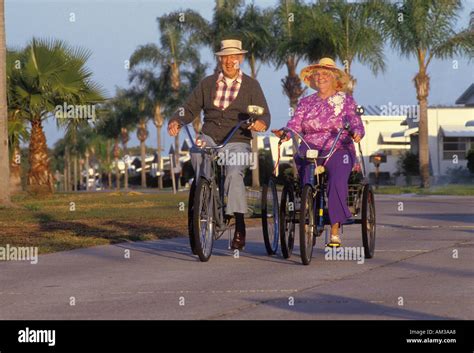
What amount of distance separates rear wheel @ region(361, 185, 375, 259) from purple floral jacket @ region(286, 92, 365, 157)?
1.72ft

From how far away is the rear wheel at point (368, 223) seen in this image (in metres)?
11.7

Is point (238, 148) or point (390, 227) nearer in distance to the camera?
point (238, 148)

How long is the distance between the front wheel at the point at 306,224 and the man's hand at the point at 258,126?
2.94 ft

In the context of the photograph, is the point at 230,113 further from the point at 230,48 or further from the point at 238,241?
the point at 238,241

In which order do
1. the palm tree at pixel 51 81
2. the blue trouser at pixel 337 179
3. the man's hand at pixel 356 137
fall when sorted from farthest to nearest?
the palm tree at pixel 51 81 < the blue trouser at pixel 337 179 < the man's hand at pixel 356 137

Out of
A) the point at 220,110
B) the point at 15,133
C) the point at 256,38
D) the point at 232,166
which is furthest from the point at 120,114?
the point at 232,166

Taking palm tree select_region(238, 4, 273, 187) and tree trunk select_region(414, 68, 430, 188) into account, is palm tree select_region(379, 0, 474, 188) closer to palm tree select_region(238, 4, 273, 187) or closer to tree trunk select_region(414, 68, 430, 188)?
tree trunk select_region(414, 68, 430, 188)

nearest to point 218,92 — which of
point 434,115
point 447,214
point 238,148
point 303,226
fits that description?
point 238,148

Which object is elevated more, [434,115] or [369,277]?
[434,115]

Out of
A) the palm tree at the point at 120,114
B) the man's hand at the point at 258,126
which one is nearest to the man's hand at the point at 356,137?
the man's hand at the point at 258,126

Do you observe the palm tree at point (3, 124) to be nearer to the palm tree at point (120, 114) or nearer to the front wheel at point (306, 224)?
the front wheel at point (306, 224)

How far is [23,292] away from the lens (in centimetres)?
933
